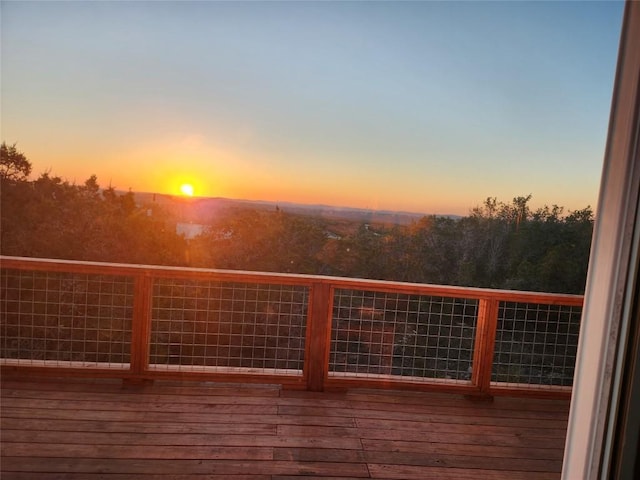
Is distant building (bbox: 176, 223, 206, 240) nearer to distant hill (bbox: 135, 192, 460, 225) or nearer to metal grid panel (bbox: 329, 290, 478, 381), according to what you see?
distant hill (bbox: 135, 192, 460, 225)

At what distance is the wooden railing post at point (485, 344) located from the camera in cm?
289

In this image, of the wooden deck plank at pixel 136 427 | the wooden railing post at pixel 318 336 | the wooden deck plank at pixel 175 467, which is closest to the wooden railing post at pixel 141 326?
the wooden deck plank at pixel 136 427

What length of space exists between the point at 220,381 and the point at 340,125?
81.3 inches

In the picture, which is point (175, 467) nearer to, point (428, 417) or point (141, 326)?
point (141, 326)

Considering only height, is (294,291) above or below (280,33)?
below

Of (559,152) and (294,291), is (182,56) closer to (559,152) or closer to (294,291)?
(294,291)

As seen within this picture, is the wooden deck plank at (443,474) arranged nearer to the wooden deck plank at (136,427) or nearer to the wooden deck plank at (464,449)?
the wooden deck plank at (464,449)

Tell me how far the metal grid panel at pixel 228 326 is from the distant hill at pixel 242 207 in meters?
0.69

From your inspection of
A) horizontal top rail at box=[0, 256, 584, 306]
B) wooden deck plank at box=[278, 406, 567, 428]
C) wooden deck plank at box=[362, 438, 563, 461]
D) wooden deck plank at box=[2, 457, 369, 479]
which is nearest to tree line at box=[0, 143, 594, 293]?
horizontal top rail at box=[0, 256, 584, 306]

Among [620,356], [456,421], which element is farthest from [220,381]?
[620,356]

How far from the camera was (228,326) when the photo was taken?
9.82 ft

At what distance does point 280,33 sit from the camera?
293 cm

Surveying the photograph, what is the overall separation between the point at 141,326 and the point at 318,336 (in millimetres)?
1142

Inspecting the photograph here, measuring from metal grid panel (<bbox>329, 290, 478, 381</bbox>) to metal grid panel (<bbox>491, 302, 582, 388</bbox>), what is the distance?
0.66 feet
